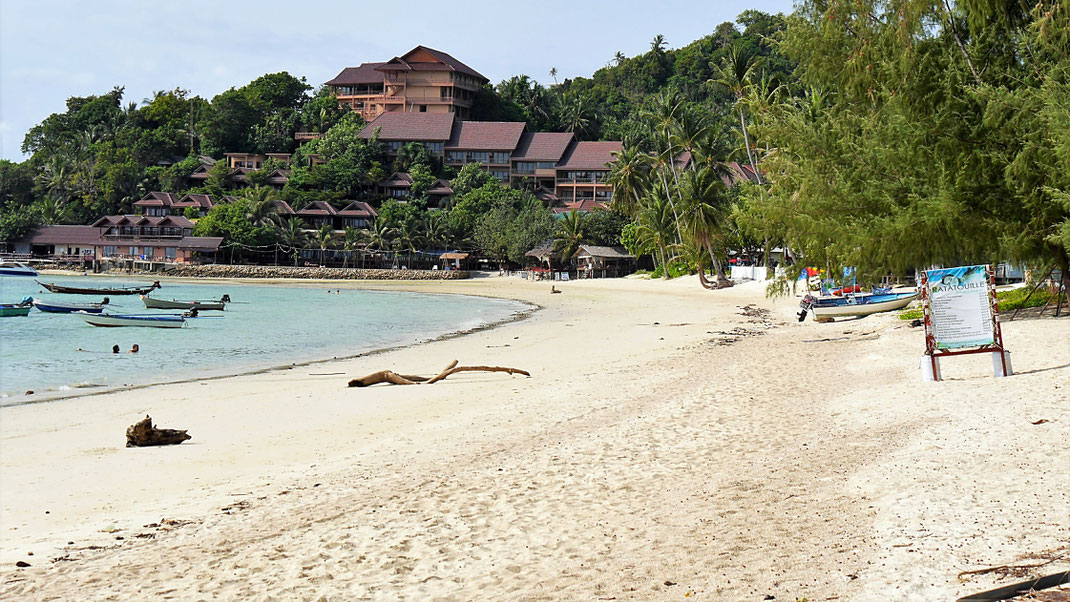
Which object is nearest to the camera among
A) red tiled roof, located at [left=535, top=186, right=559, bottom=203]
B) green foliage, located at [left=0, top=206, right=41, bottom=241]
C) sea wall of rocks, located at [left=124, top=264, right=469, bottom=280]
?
sea wall of rocks, located at [left=124, top=264, right=469, bottom=280]

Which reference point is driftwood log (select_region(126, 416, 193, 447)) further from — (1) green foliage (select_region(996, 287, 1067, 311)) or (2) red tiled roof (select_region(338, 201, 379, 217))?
(2) red tiled roof (select_region(338, 201, 379, 217))

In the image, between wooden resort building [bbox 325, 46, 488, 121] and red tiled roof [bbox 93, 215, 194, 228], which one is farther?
wooden resort building [bbox 325, 46, 488, 121]

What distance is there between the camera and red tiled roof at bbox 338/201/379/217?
3465 inches

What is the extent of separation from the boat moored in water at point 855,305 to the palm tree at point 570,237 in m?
49.9

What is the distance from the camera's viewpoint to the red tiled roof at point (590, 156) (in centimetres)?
9306

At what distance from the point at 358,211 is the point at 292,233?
7180 mm

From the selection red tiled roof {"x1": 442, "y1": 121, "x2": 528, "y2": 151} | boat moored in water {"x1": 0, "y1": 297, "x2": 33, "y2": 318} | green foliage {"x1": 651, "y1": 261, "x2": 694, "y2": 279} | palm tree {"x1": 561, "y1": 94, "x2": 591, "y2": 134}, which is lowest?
boat moored in water {"x1": 0, "y1": 297, "x2": 33, "y2": 318}

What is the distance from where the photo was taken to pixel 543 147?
97.6m

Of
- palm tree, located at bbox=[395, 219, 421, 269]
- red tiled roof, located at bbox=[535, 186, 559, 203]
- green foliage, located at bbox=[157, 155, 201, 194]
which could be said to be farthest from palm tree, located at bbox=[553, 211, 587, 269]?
green foliage, located at bbox=[157, 155, 201, 194]

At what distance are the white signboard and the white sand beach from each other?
538 millimetres

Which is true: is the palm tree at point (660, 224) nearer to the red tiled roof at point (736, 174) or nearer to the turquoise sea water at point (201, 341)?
the red tiled roof at point (736, 174)

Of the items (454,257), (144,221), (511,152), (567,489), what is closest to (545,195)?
(511,152)

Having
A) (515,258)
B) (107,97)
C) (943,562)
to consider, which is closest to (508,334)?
(943,562)

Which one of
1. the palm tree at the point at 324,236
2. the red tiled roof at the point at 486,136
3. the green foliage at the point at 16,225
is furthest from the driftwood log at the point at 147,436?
the green foliage at the point at 16,225
